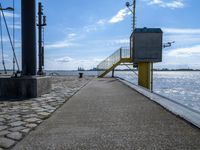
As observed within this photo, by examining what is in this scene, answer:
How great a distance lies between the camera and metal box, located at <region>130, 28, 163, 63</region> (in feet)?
80.6

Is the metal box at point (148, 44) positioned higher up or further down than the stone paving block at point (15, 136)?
higher up

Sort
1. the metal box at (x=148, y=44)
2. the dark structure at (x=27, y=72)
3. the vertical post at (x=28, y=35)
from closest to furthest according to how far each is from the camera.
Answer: the dark structure at (x=27, y=72), the vertical post at (x=28, y=35), the metal box at (x=148, y=44)

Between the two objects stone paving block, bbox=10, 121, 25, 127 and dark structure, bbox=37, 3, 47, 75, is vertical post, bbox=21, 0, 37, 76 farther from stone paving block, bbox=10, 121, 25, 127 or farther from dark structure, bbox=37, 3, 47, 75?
dark structure, bbox=37, 3, 47, 75

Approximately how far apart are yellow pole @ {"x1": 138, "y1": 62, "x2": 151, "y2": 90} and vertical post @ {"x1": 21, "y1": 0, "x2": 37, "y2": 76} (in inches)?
607

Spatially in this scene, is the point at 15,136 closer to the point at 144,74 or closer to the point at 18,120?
the point at 18,120

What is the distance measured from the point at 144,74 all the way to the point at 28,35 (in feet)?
53.0

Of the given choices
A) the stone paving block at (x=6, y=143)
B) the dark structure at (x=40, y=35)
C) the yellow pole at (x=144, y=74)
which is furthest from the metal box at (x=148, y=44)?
the stone paving block at (x=6, y=143)

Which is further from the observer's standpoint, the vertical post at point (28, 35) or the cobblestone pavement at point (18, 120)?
the vertical post at point (28, 35)

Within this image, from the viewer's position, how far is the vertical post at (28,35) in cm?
1208

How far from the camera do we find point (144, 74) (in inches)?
1041

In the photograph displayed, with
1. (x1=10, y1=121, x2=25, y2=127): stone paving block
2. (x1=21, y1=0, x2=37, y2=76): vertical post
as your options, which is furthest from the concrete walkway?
(x1=21, y1=0, x2=37, y2=76): vertical post

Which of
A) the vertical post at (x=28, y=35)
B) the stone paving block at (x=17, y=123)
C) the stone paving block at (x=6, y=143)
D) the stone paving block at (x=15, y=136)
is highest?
the vertical post at (x=28, y=35)

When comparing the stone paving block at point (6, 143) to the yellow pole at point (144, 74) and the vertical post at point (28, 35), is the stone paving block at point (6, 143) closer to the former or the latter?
the vertical post at point (28, 35)

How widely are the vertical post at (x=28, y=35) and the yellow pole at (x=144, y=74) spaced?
50.6 ft
